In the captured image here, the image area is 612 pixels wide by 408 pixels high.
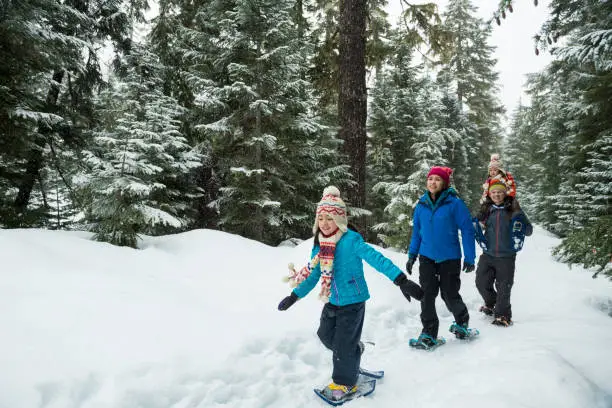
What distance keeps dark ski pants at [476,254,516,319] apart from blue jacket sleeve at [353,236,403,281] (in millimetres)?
2796

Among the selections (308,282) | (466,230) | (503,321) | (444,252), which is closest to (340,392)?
(308,282)

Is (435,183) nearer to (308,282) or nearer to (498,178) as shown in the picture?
(498,178)

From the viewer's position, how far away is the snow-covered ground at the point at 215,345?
3.06 meters

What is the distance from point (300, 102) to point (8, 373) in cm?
853

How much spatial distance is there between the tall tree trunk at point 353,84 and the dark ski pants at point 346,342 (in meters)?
5.50

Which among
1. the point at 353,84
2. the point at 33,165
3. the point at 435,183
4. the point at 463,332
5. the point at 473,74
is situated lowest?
the point at 463,332

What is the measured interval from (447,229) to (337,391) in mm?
2458

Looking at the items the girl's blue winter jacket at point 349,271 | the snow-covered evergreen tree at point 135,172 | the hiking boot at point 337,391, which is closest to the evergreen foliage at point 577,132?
the girl's blue winter jacket at point 349,271

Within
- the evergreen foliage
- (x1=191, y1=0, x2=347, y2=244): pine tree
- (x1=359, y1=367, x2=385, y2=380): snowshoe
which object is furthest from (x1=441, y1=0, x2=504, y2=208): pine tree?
(x1=359, y1=367, x2=385, y2=380): snowshoe

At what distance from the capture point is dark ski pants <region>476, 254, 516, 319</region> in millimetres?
5340

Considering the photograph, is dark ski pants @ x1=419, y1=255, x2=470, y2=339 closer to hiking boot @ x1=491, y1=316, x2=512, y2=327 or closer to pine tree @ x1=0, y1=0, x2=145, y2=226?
hiking boot @ x1=491, y1=316, x2=512, y2=327

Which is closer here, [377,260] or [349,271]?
[377,260]

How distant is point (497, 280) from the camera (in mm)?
5480

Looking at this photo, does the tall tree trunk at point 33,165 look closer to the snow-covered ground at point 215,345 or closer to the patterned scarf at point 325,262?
the snow-covered ground at point 215,345
